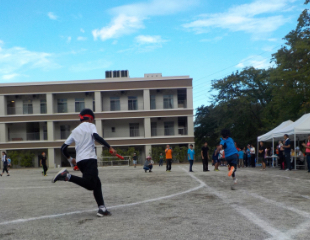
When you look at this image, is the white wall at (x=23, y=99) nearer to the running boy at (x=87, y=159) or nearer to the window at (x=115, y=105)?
the window at (x=115, y=105)

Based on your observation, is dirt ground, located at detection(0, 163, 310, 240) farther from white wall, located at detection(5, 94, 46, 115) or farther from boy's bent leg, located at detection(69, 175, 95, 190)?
white wall, located at detection(5, 94, 46, 115)

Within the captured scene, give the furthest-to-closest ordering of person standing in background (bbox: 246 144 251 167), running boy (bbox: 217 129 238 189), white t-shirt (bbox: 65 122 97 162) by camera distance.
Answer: person standing in background (bbox: 246 144 251 167) → running boy (bbox: 217 129 238 189) → white t-shirt (bbox: 65 122 97 162)

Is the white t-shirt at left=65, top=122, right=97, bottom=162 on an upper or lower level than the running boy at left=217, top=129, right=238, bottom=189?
upper

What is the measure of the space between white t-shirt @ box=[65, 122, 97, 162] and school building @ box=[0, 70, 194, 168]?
41.1m

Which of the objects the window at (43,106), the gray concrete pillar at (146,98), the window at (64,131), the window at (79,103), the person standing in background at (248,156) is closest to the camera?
the person standing in background at (248,156)

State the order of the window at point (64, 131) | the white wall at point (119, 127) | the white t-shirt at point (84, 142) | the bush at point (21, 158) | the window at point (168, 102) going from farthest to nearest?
the window at point (64, 131)
the white wall at point (119, 127)
the window at point (168, 102)
the bush at point (21, 158)
the white t-shirt at point (84, 142)

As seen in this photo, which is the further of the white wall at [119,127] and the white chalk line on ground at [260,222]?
the white wall at [119,127]

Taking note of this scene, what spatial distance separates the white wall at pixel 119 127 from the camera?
1945 inches

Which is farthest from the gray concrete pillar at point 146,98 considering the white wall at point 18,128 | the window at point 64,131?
the white wall at point 18,128

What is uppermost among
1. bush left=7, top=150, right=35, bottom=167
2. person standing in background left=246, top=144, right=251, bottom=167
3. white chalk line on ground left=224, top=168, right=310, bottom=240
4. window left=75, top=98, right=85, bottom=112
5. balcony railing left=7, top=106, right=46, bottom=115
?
window left=75, top=98, right=85, bottom=112

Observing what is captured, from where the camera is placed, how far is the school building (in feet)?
157

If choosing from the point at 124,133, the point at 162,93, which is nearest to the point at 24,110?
the point at 124,133

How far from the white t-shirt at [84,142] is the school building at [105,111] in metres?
41.1

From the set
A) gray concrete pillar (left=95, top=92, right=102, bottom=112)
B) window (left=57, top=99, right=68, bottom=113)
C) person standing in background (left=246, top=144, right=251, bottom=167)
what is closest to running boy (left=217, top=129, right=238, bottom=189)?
person standing in background (left=246, top=144, right=251, bottom=167)
